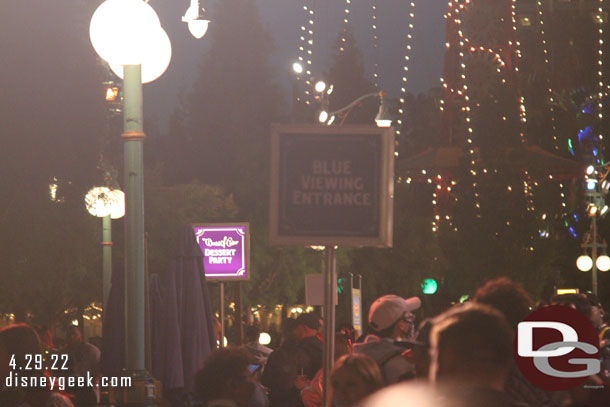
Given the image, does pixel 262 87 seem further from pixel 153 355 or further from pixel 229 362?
pixel 229 362

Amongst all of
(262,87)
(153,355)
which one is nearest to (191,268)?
(153,355)

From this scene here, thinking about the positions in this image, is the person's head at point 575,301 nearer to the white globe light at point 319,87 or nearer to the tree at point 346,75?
the white globe light at point 319,87

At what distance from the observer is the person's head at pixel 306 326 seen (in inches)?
536

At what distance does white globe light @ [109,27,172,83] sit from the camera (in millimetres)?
8312

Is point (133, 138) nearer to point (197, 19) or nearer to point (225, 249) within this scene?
point (225, 249)

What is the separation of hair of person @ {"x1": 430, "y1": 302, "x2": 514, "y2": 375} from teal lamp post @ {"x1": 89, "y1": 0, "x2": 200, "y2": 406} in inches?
161

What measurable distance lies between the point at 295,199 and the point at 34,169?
668 centimetres

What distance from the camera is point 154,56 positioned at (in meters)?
8.54

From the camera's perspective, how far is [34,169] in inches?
518

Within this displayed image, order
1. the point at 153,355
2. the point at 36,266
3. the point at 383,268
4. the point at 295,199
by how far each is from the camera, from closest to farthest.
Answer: the point at 295,199 → the point at 153,355 → the point at 36,266 → the point at 383,268

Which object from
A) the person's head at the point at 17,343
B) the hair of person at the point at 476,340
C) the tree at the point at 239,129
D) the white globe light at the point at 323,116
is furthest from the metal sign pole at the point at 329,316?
the tree at the point at 239,129

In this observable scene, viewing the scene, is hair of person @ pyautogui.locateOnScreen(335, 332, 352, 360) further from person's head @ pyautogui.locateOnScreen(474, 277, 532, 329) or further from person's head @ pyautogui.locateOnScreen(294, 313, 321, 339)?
person's head @ pyautogui.locateOnScreen(474, 277, 532, 329)

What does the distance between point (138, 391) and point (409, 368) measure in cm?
183

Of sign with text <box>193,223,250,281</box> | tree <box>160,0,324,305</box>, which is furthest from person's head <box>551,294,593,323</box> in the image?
tree <box>160,0,324,305</box>
